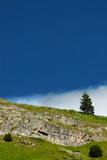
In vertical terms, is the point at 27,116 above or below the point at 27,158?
above

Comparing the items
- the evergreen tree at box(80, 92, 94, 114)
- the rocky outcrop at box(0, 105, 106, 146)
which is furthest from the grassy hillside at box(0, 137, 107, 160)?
the evergreen tree at box(80, 92, 94, 114)

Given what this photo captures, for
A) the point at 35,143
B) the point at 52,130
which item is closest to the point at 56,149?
the point at 35,143

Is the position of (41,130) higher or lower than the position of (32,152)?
higher

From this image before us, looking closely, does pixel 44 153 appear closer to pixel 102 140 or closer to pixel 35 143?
pixel 35 143

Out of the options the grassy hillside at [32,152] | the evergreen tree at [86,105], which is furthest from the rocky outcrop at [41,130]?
the evergreen tree at [86,105]

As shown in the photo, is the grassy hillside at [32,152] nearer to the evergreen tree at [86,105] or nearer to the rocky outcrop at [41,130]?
the rocky outcrop at [41,130]

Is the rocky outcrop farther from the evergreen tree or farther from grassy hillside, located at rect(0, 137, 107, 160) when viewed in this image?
the evergreen tree

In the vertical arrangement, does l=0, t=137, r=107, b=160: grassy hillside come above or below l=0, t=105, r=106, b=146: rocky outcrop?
below

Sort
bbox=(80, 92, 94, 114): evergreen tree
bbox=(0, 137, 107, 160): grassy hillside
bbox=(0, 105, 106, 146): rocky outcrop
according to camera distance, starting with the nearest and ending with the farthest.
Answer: bbox=(0, 137, 107, 160): grassy hillside < bbox=(0, 105, 106, 146): rocky outcrop < bbox=(80, 92, 94, 114): evergreen tree

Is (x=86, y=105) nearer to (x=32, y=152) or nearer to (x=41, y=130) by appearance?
(x=41, y=130)

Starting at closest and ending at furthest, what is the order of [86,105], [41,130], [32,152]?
[32,152] < [41,130] < [86,105]

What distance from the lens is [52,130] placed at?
2056 inches

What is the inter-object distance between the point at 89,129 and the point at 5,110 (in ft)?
103

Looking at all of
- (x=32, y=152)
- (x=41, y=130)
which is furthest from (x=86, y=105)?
(x=32, y=152)
